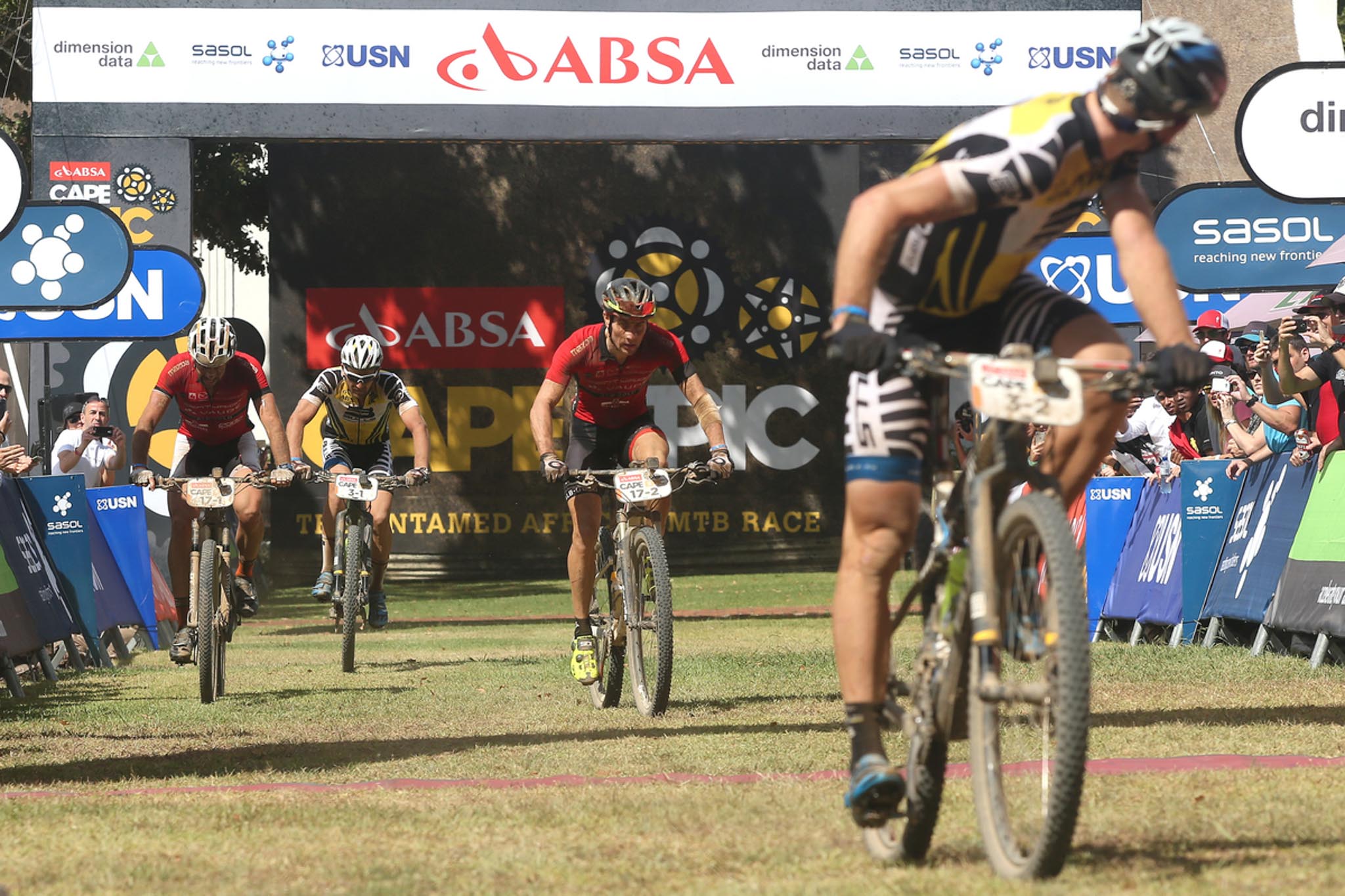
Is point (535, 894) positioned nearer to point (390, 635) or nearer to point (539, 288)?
point (390, 635)

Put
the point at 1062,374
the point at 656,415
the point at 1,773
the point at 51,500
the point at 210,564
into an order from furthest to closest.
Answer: the point at 656,415 → the point at 51,500 → the point at 210,564 → the point at 1,773 → the point at 1062,374

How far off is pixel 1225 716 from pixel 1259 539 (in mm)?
4794

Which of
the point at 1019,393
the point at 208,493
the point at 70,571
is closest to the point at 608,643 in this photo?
the point at 208,493

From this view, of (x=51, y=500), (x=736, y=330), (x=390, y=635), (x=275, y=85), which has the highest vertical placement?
(x=275, y=85)

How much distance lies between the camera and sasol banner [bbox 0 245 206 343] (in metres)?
16.1

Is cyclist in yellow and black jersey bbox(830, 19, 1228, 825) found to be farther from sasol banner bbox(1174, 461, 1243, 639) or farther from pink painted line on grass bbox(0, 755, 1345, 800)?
sasol banner bbox(1174, 461, 1243, 639)

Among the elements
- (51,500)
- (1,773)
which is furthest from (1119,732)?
(51,500)

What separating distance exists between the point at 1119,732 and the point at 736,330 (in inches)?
820

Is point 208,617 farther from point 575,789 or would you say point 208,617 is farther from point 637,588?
point 575,789

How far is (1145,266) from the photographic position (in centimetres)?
476

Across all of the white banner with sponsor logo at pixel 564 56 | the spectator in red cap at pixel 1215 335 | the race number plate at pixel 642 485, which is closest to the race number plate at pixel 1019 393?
the race number plate at pixel 642 485

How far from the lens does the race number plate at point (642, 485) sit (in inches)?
364

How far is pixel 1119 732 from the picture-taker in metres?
7.48

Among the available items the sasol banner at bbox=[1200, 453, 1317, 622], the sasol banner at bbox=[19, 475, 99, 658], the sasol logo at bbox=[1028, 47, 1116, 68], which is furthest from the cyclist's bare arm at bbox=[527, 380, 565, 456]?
the sasol logo at bbox=[1028, 47, 1116, 68]
